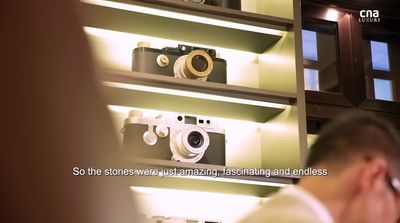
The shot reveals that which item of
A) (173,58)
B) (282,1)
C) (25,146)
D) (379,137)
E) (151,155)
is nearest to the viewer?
(25,146)

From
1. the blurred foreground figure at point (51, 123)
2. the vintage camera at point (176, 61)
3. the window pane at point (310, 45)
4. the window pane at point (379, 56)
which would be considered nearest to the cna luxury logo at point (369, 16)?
the window pane at point (379, 56)

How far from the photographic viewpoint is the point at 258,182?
176cm

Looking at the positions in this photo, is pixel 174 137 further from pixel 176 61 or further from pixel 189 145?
pixel 176 61

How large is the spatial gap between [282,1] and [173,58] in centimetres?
46

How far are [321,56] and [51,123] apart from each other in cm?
218

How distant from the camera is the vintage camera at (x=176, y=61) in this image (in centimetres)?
179

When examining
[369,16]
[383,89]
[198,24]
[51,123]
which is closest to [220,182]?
[198,24]

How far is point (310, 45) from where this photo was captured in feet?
7.33

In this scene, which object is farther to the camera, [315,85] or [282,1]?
[315,85]

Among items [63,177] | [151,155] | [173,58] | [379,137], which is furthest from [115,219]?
[173,58]

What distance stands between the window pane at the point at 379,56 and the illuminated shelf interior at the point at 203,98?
24.7 inches

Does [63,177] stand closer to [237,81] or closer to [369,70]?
[237,81]

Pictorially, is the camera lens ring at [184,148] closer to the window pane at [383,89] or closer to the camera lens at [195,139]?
the camera lens at [195,139]

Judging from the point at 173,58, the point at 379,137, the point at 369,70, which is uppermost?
the point at 369,70
